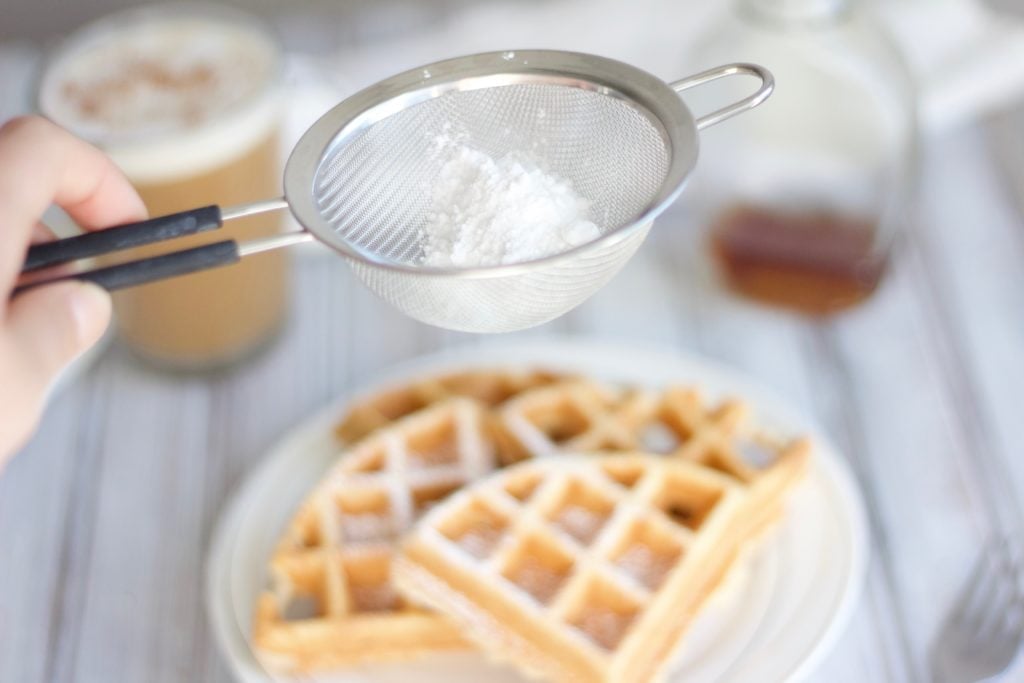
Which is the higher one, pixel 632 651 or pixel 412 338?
pixel 412 338

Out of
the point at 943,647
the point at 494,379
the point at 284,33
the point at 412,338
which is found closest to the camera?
the point at 943,647

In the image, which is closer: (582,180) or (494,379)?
(582,180)

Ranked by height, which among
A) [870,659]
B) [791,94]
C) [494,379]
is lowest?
[870,659]

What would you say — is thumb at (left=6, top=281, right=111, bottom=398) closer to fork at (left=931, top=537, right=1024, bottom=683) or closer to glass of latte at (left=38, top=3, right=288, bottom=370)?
glass of latte at (left=38, top=3, right=288, bottom=370)

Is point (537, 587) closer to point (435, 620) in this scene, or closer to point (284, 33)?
point (435, 620)

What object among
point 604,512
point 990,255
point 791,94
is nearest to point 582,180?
point 604,512

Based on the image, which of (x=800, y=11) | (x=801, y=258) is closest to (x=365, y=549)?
(x=801, y=258)

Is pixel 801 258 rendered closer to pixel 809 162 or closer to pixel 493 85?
pixel 809 162
